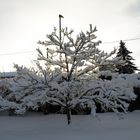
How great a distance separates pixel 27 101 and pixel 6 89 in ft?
10.2

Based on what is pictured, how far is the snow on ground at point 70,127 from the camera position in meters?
13.2

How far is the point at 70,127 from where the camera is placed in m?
15.1

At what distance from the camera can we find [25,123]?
16484mm

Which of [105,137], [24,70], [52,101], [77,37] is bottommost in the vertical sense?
[105,137]

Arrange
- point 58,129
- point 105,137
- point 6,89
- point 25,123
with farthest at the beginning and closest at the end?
point 6,89
point 25,123
point 58,129
point 105,137

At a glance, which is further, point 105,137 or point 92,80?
point 92,80

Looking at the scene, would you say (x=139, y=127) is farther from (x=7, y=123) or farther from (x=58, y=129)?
(x=7, y=123)

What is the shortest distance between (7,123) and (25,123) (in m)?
0.86

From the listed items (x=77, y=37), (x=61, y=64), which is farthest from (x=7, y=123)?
(x=77, y=37)

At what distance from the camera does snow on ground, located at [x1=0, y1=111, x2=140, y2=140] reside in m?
13.2

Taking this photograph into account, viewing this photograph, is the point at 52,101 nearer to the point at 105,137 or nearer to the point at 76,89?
the point at 76,89

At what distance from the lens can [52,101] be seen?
1559 cm

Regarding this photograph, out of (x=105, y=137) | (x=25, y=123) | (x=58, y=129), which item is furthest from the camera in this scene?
(x=25, y=123)

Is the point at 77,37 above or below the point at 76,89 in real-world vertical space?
above
